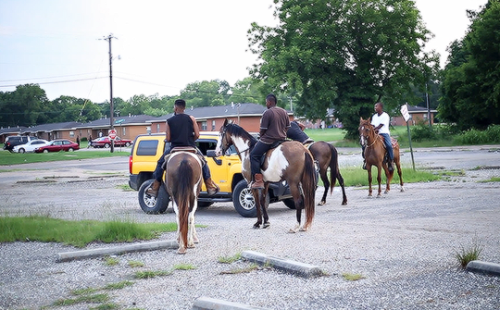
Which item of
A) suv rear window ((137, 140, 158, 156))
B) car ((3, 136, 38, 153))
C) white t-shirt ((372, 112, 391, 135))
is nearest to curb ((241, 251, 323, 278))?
suv rear window ((137, 140, 158, 156))

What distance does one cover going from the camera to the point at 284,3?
5772 centimetres

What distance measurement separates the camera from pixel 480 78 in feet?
166

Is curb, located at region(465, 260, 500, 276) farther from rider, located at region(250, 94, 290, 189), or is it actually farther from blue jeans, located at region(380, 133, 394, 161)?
blue jeans, located at region(380, 133, 394, 161)

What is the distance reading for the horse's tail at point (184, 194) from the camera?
9438mm

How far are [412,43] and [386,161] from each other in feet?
128

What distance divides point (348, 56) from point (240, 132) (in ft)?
151

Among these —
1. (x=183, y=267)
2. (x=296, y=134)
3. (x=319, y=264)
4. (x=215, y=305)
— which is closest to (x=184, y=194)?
(x=183, y=267)

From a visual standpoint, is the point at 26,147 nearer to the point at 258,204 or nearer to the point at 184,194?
the point at 258,204

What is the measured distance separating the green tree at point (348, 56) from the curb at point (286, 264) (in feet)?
147

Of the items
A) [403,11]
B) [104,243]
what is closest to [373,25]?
[403,11]

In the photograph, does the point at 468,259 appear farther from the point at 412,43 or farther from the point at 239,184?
the point at 412,43

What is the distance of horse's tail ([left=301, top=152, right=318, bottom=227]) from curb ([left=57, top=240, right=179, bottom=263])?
2.64m

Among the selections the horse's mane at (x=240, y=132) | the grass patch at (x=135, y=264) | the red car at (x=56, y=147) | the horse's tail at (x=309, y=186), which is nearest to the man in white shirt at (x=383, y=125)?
the horse's mane at (x=240, y=132)

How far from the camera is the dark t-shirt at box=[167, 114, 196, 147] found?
10414mm
